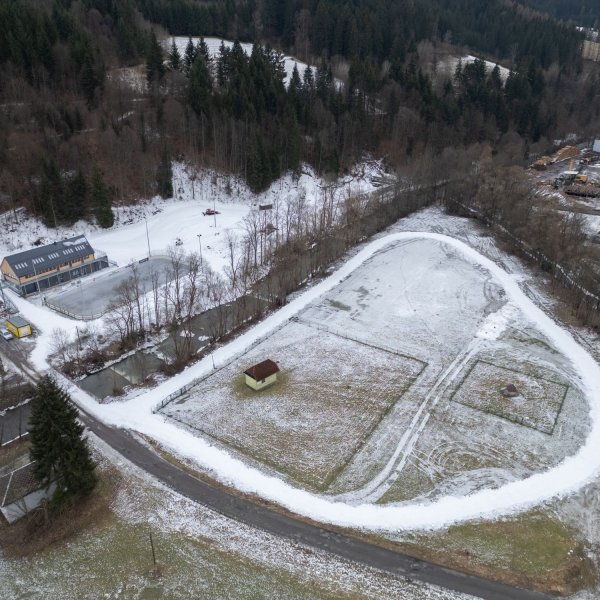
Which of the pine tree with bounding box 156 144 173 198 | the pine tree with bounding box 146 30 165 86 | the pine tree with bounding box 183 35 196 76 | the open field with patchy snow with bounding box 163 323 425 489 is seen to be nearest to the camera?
the open field with patchy snow with bounding box 163 323 425 489

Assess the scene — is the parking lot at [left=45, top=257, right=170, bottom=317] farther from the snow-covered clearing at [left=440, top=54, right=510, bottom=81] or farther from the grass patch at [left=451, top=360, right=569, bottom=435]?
the snow-covered clearing at [left=440, top=54, right=510, bottom=81]

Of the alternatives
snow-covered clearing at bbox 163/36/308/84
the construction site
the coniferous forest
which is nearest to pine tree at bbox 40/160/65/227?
the coniferous forest

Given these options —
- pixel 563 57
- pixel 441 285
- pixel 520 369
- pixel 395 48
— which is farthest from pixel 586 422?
pixel 563 57

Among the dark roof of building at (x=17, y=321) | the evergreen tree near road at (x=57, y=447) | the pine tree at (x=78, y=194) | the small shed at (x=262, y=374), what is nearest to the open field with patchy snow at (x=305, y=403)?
the small shed at (x=262, y=374)

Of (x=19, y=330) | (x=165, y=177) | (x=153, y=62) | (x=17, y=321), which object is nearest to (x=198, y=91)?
(x=153, y=62)

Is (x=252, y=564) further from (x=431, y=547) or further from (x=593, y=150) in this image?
(x=593, y=150)

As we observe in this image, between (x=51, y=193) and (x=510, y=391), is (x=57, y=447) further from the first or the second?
(x=51, y=193)
